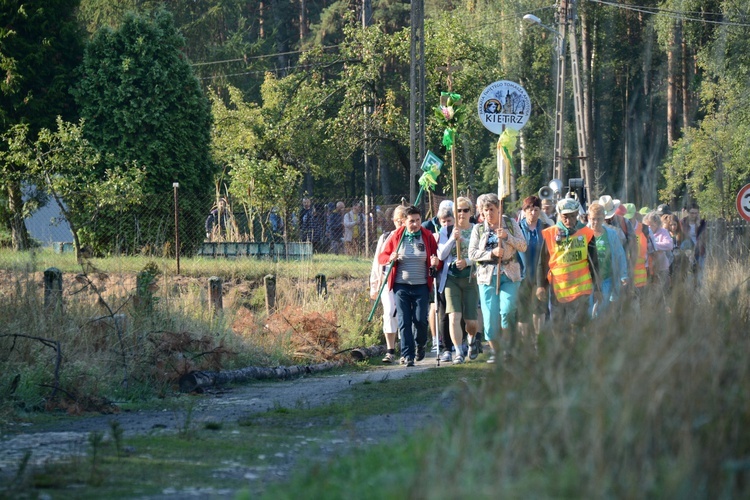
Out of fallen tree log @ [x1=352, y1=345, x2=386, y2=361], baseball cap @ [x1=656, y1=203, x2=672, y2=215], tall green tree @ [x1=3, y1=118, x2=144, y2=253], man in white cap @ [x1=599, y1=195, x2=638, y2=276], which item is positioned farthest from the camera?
tall green tree @ [x1=3, y1=118, x2=144, y2=253]

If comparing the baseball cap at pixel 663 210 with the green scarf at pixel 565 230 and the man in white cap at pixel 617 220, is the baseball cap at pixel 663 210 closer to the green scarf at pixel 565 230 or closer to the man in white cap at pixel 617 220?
the man in white cap at pixel 617 220

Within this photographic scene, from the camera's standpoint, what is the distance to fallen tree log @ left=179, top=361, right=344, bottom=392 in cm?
1174

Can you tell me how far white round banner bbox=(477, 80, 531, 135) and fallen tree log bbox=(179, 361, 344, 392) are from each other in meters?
4.23

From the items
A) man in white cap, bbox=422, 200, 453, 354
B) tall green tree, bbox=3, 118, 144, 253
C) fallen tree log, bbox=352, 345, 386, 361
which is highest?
tall green tree, bbox=3, 118, 144, 253

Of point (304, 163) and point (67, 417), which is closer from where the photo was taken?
point (67, 417)

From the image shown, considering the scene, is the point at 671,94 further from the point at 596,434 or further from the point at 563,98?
the point at 596,434

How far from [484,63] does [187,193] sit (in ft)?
59.2

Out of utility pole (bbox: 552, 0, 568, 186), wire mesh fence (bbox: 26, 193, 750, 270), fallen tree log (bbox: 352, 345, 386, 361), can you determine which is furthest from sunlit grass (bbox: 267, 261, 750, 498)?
utility pole (bbox: 552, 0, 568, 186)

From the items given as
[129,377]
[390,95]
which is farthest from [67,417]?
[390,95]

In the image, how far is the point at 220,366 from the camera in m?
12.9

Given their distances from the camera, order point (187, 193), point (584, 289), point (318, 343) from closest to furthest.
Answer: point (584, 289), point (318, 343), point (187, 193)

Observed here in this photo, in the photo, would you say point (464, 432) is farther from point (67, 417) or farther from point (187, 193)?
point (187, 193)

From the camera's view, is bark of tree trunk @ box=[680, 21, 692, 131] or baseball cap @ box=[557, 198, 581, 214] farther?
bark of tree trunk @ box=[680, 21, 692, 131]

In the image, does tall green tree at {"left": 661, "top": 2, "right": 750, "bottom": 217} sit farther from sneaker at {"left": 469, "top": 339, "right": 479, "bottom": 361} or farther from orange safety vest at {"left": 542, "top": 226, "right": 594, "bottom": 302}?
orange safety vest at {"left": 542, "top": 226, "right": 594, "bottom": 302}
